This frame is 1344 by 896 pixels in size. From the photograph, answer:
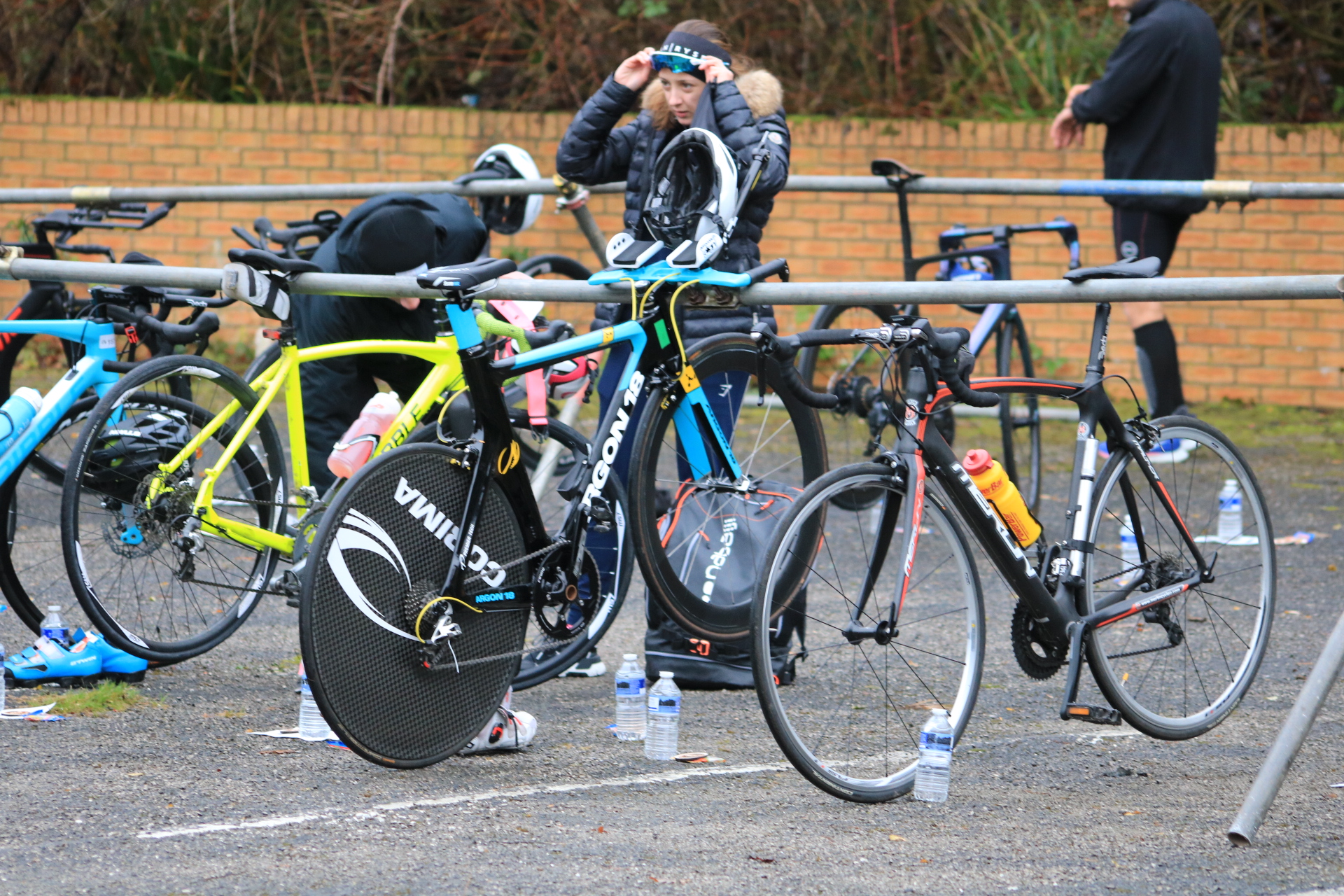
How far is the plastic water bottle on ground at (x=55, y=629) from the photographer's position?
498 centimetres

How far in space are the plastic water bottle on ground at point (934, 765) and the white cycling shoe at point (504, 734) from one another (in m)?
1.06

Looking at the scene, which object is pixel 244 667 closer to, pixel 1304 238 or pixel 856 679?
pixel 856 679

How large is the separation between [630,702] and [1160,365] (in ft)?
14.6

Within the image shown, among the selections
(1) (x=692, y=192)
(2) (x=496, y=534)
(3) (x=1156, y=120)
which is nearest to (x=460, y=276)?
(2) (x=496, y=534)

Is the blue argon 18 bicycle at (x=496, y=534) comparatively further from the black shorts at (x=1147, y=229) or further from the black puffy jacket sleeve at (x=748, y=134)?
the black shorts at (x=1147, y=229)

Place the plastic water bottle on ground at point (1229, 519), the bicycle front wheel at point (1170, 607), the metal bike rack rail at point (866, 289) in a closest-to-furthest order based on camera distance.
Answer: the metal bike rack rail at point (866, 289) < the bicycle front wheel at point (1170, 607) < the plastic water bottle on ground at point (1229, 519)

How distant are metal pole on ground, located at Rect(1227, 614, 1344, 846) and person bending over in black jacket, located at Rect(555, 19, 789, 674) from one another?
1877 mm

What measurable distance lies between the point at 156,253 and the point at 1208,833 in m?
9.16

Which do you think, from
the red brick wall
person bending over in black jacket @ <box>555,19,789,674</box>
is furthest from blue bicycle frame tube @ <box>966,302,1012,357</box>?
the red brick wall

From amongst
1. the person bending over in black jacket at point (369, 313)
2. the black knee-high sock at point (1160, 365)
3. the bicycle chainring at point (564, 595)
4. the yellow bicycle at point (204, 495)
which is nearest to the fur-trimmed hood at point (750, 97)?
the person bending over in black jacket at point (369, 313)

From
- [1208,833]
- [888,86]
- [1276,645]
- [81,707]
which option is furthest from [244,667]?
[888,86]

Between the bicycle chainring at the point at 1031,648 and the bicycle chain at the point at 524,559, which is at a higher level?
the bicycle chain at the point at 524,559

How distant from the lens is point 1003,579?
14.9 ft

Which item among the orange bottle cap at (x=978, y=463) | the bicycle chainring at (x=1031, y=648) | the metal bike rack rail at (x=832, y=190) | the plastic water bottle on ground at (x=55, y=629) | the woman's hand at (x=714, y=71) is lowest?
the plastic water bottle on ground at (x=55, y=629)
